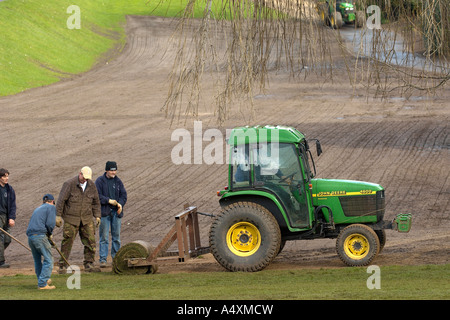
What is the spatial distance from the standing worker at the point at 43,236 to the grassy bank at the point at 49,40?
78.4ft

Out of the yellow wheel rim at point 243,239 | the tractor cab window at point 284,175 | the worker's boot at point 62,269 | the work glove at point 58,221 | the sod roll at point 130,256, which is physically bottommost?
the worker's boot at point 62,269

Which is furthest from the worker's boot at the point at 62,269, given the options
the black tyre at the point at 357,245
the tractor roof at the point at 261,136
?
the black tyre at the point at 357,245

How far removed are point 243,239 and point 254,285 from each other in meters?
1.41

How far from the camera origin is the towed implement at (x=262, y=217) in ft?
36.3

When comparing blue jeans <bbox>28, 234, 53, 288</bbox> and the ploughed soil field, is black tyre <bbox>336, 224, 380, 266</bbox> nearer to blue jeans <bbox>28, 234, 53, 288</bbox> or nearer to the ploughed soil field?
the ploughed soil field

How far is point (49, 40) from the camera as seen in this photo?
1671 inches

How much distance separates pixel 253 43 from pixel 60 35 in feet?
123

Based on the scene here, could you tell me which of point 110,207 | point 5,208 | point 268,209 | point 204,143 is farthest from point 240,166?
point 204,143

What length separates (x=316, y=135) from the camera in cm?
2423

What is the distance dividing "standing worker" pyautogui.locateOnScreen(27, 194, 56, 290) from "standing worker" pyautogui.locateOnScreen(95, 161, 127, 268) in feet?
7.66

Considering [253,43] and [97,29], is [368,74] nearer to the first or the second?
[253,43]

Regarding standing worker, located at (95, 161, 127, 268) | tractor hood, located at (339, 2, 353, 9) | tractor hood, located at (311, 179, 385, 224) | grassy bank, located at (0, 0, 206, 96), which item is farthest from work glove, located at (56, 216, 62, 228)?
grassy bank, located at (0, 0, 206, 96)

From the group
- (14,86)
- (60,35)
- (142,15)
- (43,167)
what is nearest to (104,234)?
(43,167)

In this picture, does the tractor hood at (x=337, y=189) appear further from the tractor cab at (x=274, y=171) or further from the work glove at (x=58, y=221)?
the work glove at (x=58, y=221)
